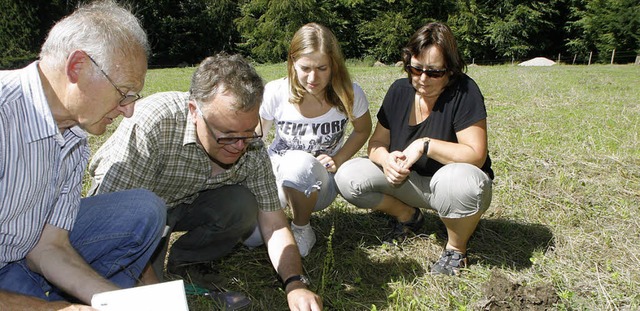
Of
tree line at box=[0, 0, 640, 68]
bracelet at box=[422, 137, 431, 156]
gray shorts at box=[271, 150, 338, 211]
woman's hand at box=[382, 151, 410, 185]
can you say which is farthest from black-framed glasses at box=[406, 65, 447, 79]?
tree line at box=[0, 0, 640, 68]

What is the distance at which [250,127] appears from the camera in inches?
96.4

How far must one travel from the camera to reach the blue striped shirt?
5.78 ft

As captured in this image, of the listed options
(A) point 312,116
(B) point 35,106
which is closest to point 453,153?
(A) point 312,116

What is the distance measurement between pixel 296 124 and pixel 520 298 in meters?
1.71

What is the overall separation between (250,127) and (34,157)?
2.91 ft

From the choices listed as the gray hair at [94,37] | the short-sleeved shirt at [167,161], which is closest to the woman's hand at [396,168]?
the short-sleeved shirt at [167,161]

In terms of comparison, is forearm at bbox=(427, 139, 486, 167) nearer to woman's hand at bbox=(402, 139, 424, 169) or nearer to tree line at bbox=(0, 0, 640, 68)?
woman's hand at bbox=(402, 139, 424, 169)

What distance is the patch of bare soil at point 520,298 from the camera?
98.7 inches

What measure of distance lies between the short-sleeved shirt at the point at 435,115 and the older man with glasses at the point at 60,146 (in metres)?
1.74

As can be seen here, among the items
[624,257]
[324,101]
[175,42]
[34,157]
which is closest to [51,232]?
[34,157]

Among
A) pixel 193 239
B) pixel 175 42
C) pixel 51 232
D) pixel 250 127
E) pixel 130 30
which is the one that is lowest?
pixel 175 42

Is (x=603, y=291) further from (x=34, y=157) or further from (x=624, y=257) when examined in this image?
(x=34, y=157)

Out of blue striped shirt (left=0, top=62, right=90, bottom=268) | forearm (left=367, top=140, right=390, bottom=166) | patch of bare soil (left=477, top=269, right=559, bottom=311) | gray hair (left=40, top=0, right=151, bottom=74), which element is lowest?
patch of bare soil (left=477, top=269, right=559, bottom=311)

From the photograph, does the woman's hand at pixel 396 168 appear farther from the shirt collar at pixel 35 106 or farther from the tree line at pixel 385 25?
the tree line at pixel 385 25
